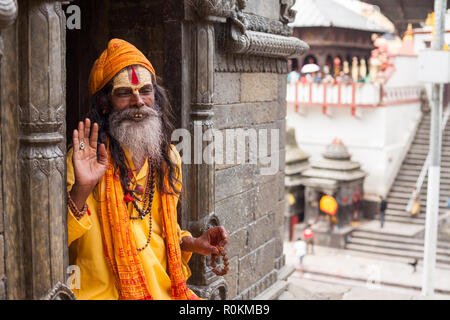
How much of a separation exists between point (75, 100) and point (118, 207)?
4.88ft

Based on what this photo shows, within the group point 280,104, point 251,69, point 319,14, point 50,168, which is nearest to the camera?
point 50,168

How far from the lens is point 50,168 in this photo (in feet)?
8.83

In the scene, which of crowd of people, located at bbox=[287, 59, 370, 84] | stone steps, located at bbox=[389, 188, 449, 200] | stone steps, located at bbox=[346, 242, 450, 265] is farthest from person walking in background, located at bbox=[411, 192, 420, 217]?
crowd of people, located at bbox=[287, 59, 370, 84]

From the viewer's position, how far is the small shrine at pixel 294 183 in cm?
1984

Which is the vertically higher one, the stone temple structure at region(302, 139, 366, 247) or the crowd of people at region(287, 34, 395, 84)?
the crowd of people at region(287, 34, 395, 84)

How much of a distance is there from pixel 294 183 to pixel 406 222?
407cm

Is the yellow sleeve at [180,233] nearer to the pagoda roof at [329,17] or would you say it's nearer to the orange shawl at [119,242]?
the orange shawl at [119,242]

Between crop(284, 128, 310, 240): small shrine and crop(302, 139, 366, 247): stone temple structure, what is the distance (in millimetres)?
570

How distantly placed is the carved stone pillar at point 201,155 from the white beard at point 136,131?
0.69 metres

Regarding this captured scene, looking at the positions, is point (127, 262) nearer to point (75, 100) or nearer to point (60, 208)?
point (60, 208)

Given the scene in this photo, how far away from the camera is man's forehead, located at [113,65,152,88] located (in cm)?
326

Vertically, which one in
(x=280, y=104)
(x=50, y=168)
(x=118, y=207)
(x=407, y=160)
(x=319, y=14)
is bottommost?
(x=407, y=160)

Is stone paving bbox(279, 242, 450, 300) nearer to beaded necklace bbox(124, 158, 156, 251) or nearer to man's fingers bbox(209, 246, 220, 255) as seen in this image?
man's fingers bbox(209, 246, 220, 255)

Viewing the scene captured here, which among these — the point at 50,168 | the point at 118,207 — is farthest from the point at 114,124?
the point at 50,168
